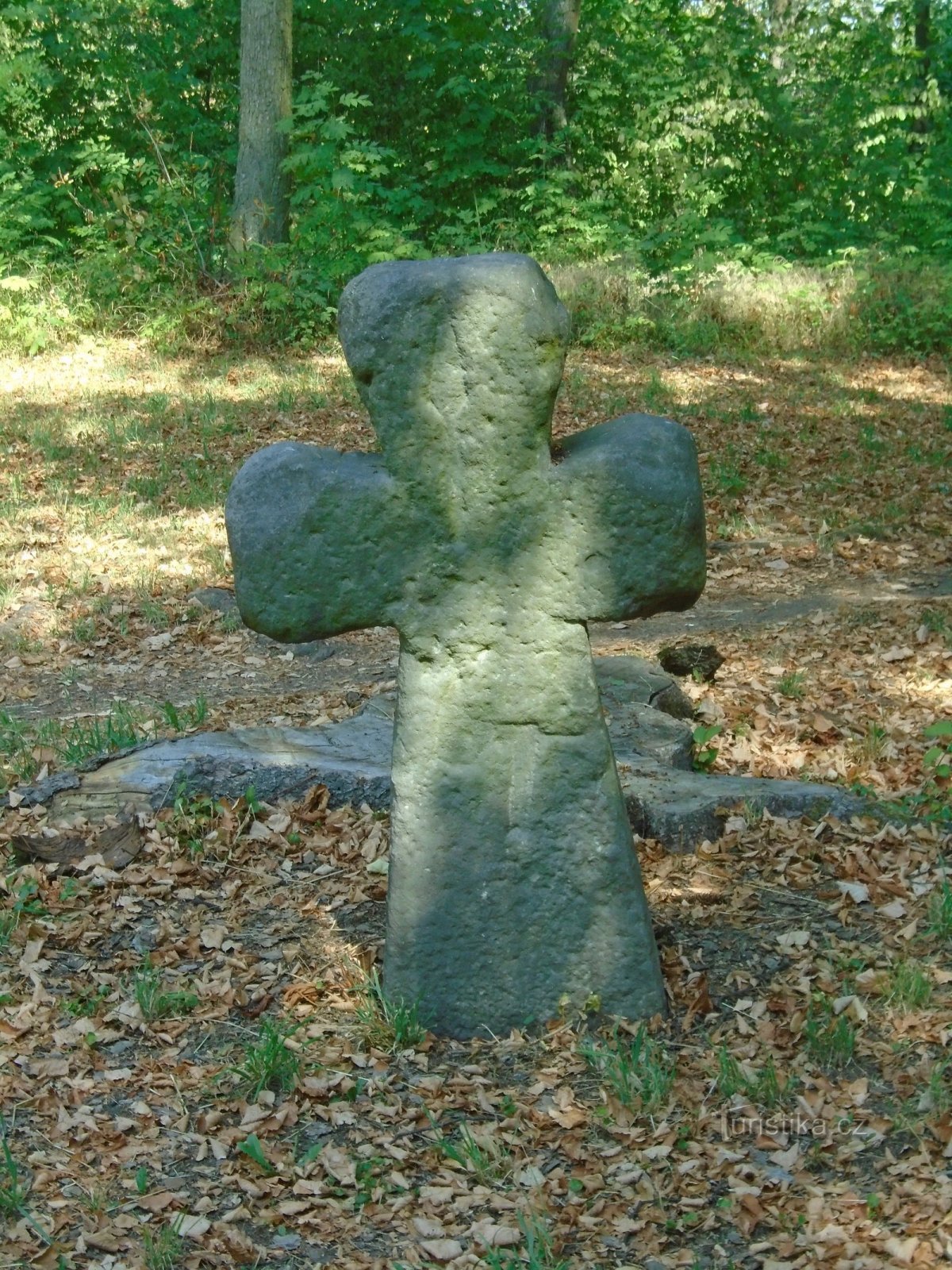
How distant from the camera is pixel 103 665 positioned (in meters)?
8.38

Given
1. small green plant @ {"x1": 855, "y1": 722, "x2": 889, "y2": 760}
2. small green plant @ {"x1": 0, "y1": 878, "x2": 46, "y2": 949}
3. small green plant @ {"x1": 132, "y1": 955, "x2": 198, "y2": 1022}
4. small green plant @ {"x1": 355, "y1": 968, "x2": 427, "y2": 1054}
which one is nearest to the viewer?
small green plant @ {"x1": 355, "y1": 968, "x2": 427, "y2": 1054}

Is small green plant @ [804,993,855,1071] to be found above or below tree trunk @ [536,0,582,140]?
below

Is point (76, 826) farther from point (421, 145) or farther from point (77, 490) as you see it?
point (421, 145)

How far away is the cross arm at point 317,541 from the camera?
4055mm

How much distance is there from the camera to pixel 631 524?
3.99 metres

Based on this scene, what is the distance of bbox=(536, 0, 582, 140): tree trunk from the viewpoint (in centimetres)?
2055

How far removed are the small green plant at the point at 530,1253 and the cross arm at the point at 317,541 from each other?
70.9 inches

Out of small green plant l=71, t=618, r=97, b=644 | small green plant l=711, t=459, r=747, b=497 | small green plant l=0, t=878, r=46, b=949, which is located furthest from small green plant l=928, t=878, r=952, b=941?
small green plant l=711, t=459, r=747, b=497

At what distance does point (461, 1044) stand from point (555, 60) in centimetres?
1968

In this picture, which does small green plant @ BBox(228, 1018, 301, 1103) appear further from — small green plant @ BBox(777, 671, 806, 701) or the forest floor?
small green plant @ BBox(777, 671, 806, 701)

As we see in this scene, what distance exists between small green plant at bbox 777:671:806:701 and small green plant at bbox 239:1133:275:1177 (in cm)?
413

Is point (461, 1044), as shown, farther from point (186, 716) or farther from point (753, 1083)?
point (186, 716)

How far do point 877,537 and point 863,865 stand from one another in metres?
5.39

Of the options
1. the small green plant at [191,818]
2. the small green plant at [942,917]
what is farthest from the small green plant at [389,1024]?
the small green plant at [942,917]
